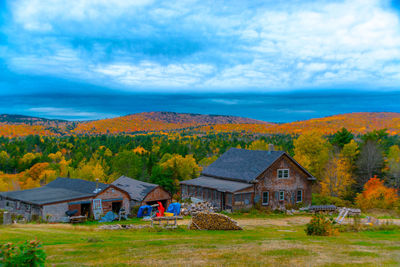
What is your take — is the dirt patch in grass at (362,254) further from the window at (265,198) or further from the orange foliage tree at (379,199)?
the orange foliage tree at (379,199)

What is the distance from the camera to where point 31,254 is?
30.4 feet

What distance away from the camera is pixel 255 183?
41812 millimetres

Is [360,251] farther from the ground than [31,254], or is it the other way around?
[31,254]

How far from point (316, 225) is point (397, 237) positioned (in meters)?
4.84

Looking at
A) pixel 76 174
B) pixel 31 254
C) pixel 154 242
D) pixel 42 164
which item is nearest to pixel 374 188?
pixel 154 242

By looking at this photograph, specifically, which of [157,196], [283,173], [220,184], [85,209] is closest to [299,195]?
[283,173]

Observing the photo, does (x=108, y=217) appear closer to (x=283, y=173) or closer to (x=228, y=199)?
(x=228, y=199)

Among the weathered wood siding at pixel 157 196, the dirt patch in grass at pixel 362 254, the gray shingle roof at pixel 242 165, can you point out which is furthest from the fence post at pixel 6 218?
the dirt patch in grass at pixel 362 254

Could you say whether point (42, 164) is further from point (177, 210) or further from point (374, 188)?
point (374, 188)

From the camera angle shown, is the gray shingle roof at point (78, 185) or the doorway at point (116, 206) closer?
the gray shingle roof at point (78, 185)

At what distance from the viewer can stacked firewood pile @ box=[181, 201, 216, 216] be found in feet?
126

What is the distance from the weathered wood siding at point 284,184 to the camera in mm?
42688

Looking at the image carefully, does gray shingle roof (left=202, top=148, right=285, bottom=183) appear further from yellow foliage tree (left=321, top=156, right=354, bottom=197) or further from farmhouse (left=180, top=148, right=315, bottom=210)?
yellow foliage tree (left=321, top=156, right=354, bottom=197)

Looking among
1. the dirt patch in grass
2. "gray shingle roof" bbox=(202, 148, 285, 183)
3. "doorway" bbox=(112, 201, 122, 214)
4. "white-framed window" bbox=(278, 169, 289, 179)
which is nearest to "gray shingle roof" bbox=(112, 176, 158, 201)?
"doorway" bbox=(112, 201, 122, 214)
